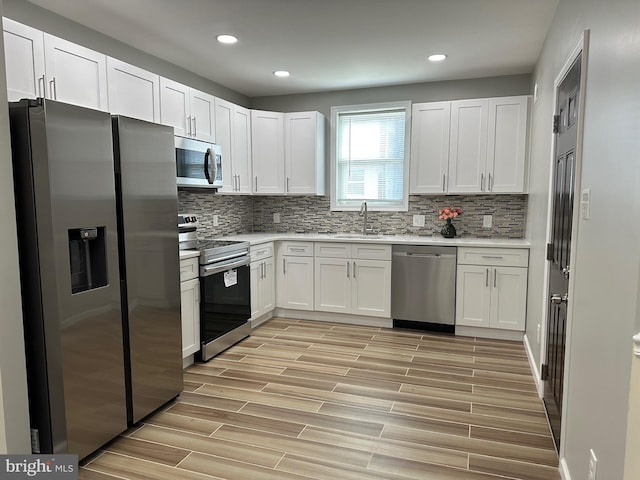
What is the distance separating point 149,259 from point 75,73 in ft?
4.18

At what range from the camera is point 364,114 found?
16.2 feet

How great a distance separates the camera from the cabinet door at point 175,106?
3.43 m

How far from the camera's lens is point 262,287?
4500 mm

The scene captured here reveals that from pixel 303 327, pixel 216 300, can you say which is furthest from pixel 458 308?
pixel 216 300

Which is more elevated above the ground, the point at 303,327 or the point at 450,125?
Answer: the point at 450,125

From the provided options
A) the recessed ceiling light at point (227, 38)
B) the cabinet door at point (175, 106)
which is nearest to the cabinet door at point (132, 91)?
the cabinet door at point (175, 106)

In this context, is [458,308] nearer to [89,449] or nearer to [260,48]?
[260,48]

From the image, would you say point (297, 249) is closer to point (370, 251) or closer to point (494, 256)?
point (370, 251)

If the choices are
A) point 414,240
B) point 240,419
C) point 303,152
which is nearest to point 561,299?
point 240,419

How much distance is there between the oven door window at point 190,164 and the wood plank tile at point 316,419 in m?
1.90

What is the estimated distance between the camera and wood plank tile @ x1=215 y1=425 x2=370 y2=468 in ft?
7.32

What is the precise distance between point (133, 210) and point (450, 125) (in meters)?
3.22

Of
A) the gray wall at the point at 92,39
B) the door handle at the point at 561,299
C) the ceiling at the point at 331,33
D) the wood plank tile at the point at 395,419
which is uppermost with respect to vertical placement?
the ceiling at the point at 331,33

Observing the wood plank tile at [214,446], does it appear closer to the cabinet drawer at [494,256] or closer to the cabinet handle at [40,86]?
the cabinet handle at [40,86]
